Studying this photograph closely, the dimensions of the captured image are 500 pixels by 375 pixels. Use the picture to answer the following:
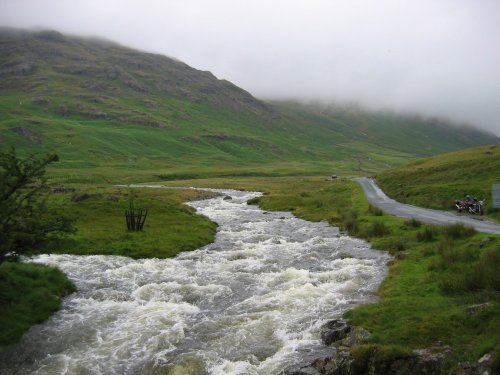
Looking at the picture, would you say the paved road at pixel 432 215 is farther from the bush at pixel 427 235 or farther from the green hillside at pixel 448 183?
the bush at pixel 427 235

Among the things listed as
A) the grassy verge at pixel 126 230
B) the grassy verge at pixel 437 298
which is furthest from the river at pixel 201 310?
the grassy verge at pixel 126 230

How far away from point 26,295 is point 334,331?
2127 cm

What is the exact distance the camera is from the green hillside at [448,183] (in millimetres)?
76375

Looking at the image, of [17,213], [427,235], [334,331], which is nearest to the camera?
[334,331]

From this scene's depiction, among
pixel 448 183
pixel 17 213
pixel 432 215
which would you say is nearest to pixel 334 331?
pixel 17 213

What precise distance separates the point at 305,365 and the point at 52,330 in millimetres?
16022

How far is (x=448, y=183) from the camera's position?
89.4 metres

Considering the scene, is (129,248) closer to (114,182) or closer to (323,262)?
(323,262)

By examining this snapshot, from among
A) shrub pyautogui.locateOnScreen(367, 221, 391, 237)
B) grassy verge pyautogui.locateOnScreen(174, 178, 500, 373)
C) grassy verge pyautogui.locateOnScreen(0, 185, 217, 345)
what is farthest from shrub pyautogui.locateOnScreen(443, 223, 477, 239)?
grassy verge pyautogui.locateOnScreen(0, 185, 217, 345)

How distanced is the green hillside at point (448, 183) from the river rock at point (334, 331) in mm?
44321

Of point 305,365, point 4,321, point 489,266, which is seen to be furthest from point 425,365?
point 4,321

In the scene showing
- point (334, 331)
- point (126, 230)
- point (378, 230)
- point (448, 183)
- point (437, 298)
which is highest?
point (448, 183)

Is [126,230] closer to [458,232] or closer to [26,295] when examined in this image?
[26,295]

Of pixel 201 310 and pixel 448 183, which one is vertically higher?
pixel 448 183
